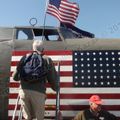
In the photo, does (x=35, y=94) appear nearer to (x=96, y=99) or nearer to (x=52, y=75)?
(x=52, y=75)

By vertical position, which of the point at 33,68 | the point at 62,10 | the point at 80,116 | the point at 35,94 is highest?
the point at 62,10

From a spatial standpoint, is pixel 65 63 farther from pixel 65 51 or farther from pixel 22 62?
pixel 22 62

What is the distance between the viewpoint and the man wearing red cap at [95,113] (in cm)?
901

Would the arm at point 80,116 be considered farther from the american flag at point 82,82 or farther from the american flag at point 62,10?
the american flag at point 62,10

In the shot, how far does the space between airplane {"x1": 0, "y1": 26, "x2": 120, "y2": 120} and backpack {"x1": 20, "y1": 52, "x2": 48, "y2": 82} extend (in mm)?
1595

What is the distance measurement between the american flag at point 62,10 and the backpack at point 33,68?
203 inches

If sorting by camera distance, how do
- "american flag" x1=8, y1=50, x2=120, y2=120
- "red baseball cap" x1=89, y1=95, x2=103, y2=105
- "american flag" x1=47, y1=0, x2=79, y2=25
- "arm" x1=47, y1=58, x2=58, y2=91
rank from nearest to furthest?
1. "arm" x1=47, y1=58, x2=58, y2=91
2. "red baseball cap" x1=89, y1=95, x2=103, y2=105
3. "american flag" x1=8, y1=50, x2=120, y2=120
4. "american flag" x1=47, y1=0, x2=79, y2=25

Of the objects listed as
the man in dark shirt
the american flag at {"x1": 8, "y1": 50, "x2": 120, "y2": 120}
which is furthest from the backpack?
the american flag at {"x1": 8, "y1": 50, "x2": 120, "y2": 120}

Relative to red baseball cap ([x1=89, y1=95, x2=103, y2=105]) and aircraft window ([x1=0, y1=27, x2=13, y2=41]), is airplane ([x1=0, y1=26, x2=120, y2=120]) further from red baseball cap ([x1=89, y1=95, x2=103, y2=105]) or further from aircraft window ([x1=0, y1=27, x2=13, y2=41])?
red baseball cap ([x1=89, y1=95, x2=103, y2=105])

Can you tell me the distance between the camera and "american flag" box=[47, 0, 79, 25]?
13.6 metres

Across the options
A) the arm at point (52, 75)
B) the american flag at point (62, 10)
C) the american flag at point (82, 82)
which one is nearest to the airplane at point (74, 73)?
the american flag at point (82, 82)

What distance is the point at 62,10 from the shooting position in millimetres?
13625

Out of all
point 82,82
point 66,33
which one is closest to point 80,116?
point 82,82

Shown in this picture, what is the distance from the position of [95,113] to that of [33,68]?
5.96 ft
